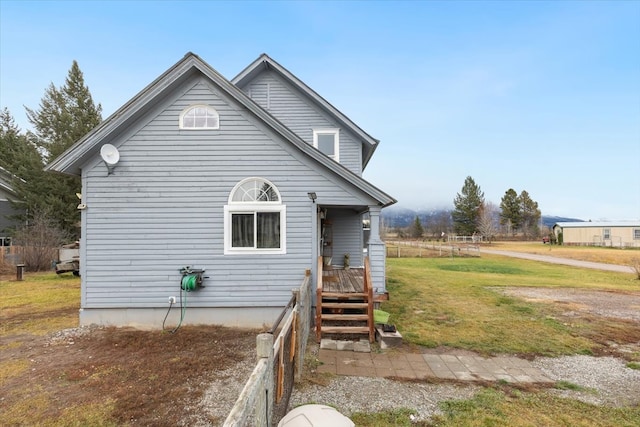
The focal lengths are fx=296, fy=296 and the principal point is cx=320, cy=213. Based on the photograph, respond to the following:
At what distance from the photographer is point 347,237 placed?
11281mm

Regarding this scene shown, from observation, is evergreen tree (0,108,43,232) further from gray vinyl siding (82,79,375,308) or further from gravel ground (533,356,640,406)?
gravel ground (533,356,640,406)

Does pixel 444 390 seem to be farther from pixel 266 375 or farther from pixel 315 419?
pixel 266 375

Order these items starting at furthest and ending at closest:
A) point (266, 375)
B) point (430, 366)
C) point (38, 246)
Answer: point (38, 246) < point (430, 366) < point (266, 375)

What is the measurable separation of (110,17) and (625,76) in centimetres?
3379

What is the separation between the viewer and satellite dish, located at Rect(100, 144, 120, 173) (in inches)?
271

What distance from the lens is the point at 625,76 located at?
21.4 meters

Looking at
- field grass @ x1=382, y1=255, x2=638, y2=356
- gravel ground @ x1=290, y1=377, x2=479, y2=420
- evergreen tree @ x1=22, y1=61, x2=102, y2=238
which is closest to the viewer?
gravel ground @ x1=290, y1=377, x2=479, y2=420

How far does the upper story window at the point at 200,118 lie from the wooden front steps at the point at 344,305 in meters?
4.31

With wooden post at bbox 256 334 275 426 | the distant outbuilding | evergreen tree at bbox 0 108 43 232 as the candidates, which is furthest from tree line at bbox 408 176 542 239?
wooden post at bbox 256 334 275 426

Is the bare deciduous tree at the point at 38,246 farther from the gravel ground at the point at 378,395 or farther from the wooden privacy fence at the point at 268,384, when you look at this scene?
the gravel ground at the point at 378,395

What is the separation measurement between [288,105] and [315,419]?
392 inches

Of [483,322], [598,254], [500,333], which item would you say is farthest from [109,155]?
[598,254]

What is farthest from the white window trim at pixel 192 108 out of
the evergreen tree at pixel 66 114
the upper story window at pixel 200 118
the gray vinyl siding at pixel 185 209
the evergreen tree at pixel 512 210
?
the evergreen tree at pixel 512 210

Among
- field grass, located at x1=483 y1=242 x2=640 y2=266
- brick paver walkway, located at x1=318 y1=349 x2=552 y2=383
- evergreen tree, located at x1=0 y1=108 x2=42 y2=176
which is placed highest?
evergreen tree, located at x1=0 y1=108 x2=42 y2=176
